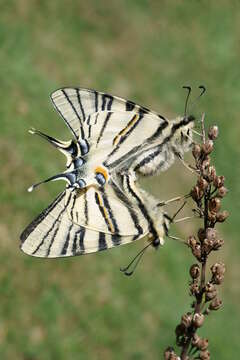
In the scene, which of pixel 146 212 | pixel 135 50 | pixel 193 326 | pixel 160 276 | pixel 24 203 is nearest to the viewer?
pixel 193 326

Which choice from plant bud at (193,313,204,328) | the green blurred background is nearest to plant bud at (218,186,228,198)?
plant bud at (193,313,204,328)

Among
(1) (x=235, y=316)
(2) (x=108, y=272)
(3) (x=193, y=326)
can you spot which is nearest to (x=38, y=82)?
(2) (x=108, y=272)

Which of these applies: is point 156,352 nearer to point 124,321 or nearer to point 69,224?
point 124,321

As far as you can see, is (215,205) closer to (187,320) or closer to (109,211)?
(187,320)

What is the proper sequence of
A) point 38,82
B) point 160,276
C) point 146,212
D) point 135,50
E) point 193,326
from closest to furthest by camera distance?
point 193,326, point 146,212, point 160,276, point 38,82, point 135,50

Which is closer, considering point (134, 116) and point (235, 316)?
point (134, 116)

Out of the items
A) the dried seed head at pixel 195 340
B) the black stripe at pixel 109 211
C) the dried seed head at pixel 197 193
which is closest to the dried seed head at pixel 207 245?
the dried seed head at pixel 197 193

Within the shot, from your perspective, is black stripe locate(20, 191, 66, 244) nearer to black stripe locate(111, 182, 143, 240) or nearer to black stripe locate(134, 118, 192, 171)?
black stripe locate(111, 182, 143, 240)

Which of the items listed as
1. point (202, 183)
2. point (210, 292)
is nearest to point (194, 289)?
point (210, 292)
